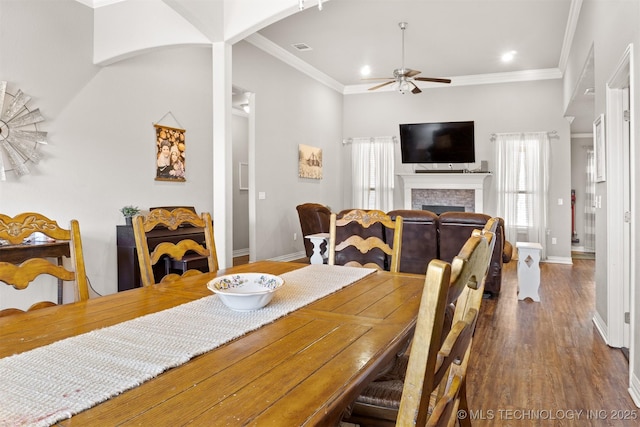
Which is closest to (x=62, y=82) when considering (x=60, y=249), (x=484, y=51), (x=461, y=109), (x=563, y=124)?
(x=60, y=249)

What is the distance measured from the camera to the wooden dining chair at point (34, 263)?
4.80 ft

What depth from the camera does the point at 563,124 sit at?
7395 mm

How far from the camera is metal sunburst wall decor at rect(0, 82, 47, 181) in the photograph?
3.44m

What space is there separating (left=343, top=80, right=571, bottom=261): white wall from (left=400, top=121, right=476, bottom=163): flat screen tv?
33cm

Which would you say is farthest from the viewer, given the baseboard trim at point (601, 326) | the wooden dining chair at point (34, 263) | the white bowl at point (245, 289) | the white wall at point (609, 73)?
the baseboard trim at point (601, 326)

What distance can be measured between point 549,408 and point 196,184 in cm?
429

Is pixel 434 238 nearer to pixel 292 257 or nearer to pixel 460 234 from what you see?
pixel 460 234

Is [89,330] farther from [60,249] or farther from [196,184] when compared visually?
[196,184]

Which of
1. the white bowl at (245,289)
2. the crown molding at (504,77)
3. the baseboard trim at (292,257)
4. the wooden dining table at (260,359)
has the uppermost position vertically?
the crown molding at (504,77)

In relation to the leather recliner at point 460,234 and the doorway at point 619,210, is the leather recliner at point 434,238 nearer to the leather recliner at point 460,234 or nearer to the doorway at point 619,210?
the leather recliner at point 460,234

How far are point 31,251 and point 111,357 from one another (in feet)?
9.14

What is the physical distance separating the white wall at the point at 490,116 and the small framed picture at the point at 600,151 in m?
3.99

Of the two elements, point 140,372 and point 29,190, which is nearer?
point 140,372

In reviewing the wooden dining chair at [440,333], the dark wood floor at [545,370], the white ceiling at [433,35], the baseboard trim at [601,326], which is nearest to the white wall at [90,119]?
the white ceiling at [433,35]
